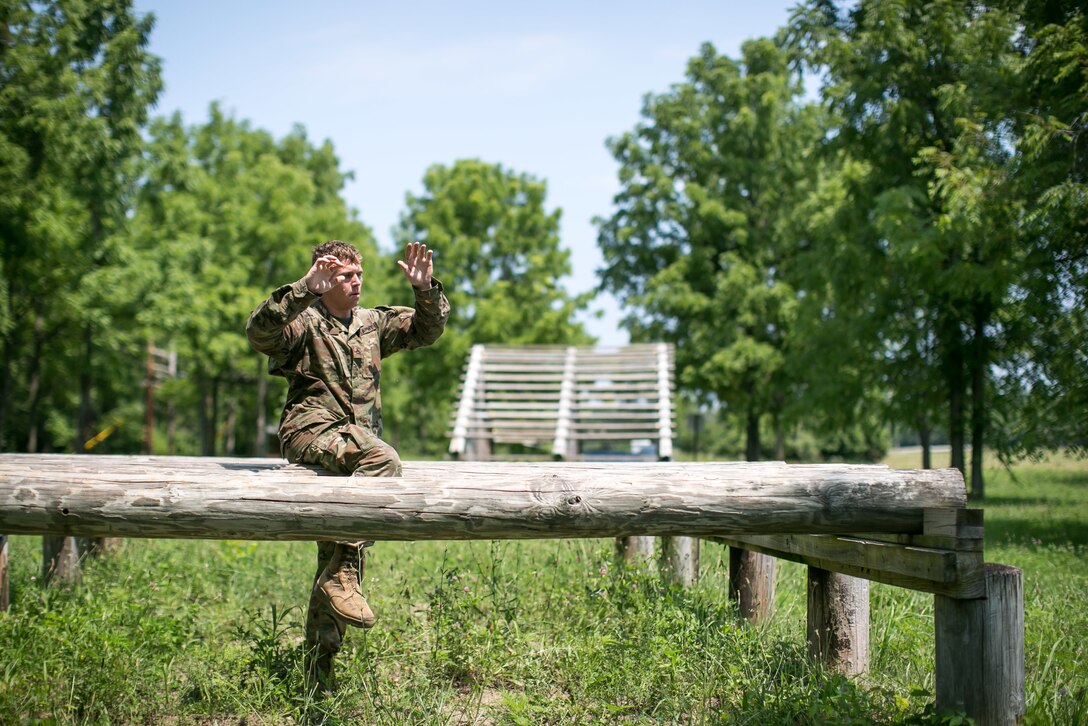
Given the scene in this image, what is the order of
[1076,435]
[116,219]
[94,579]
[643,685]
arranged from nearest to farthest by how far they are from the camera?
[643,685] → [94,579] → [1076,435] → [116,219]

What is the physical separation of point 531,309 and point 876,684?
24.6m

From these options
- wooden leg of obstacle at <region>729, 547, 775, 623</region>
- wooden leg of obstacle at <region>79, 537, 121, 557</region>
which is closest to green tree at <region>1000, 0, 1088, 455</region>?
wooden leg of obstacle at <region>729, 547, 775, 623</region>

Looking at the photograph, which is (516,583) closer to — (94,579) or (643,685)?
(643,685)

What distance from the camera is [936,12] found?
14773 mm

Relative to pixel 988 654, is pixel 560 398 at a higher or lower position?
higher

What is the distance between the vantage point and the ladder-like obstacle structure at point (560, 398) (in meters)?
14.6

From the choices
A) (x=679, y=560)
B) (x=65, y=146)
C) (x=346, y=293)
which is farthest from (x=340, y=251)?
(x=65, y=146)

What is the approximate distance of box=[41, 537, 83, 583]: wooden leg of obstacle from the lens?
681cm

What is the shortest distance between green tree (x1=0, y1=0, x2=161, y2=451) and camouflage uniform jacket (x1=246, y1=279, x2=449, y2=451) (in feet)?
58.5

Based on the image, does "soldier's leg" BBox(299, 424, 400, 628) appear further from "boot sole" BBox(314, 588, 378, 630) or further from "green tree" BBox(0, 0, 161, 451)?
"green tree" BBox(0, 0, 161, 451)

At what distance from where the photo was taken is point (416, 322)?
204 inches

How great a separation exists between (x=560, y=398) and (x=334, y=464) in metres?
11.2

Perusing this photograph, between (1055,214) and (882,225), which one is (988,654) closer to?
(1055,214)

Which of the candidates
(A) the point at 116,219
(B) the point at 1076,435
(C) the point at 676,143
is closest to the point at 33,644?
(B) the point at 1076,435
